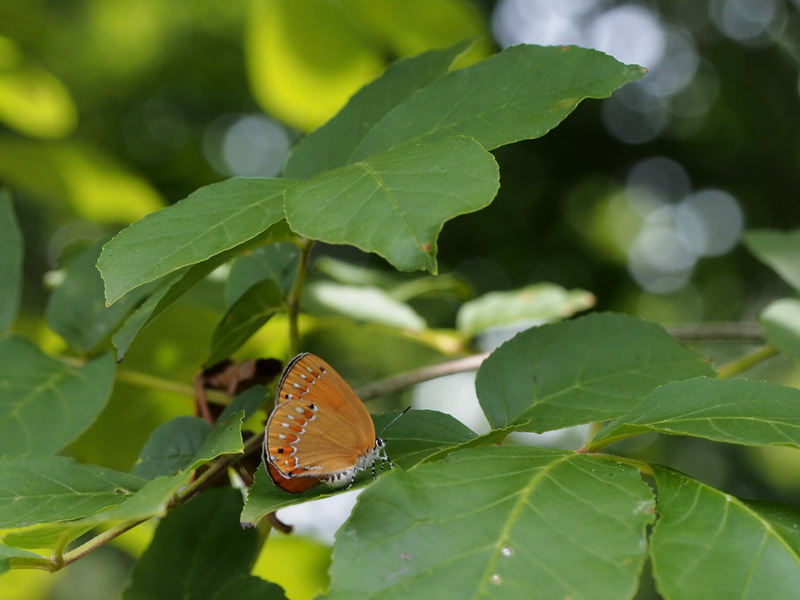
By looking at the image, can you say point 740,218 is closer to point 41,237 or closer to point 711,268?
point 711,268

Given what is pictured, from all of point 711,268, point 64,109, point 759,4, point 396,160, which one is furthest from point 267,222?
point 759,4

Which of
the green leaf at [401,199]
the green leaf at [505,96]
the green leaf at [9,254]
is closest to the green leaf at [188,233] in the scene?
the green leaf at [401,199]

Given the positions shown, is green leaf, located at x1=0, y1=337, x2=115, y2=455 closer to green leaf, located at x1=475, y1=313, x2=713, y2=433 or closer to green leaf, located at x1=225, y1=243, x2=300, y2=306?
green leaf, located at x1=225, y1=243, x2=300, y2=306

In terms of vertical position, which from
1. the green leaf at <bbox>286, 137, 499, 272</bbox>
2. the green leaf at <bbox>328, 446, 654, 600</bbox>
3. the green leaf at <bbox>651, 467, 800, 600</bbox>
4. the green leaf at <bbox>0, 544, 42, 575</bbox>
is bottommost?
the green leaf at <bbox>0, 544, 42, 575</bbox>

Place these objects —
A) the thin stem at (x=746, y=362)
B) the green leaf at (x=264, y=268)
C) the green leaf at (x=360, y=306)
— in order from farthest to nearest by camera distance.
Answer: the green leaf at (x=360, y=306) < the thin stem at (x=746, y=362) < the green leaf at (x=264, y=268)

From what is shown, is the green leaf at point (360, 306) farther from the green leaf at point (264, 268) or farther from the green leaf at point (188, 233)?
the green leaf at point (188, 233)

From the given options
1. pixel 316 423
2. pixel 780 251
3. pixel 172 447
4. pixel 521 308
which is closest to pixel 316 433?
pixel 316 423

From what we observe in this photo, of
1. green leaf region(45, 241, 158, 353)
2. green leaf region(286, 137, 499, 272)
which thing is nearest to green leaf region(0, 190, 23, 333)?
green leaf region(45, 241, 158, 353)
